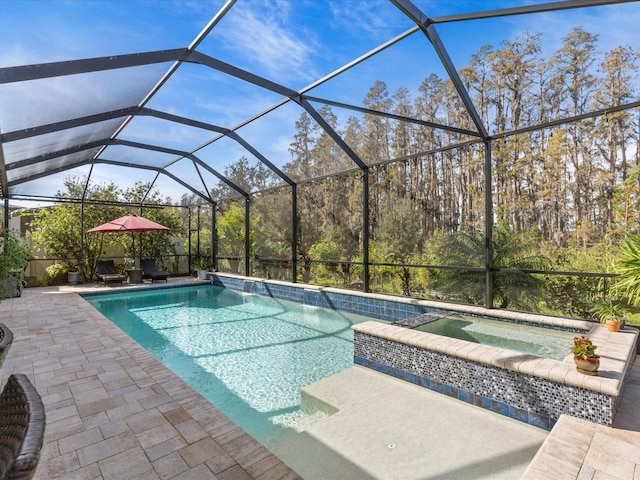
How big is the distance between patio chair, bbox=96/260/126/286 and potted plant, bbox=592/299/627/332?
12.6 metres

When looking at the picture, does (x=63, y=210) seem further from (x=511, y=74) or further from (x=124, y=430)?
(x=511, y=74)

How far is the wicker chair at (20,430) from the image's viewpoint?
946 millimetres

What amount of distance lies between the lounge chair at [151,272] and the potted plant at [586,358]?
479 inches

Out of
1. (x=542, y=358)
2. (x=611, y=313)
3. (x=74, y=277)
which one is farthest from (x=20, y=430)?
(x=74, y=277)

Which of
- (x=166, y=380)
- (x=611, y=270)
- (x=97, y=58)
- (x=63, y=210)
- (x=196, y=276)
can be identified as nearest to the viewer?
(x=166, y=380)

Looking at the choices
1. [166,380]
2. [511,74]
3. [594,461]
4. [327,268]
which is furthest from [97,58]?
[327,268]

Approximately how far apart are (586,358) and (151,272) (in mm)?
12584

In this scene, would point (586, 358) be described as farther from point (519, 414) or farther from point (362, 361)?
point (362, 361)

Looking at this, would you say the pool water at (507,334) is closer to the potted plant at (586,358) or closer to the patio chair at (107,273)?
the potted plant at (586,358)

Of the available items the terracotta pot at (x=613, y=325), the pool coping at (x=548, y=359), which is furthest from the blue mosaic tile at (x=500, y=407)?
the terracotta pot at (x=613, y=325)

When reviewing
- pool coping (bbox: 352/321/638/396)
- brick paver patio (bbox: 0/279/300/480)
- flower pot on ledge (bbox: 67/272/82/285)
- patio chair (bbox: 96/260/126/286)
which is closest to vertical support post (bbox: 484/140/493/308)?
pool coping (bbox: 352/321/638/396)

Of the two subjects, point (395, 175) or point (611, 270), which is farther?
point (395, 175)

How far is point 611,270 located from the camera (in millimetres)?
5684

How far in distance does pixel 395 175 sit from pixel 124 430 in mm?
8781
